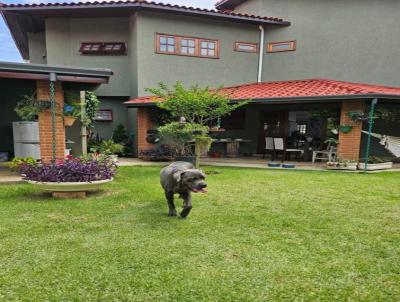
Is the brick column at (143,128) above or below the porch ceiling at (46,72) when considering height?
below

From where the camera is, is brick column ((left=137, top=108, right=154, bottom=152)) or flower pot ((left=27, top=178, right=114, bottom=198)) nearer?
flower pot ((left=27, top=178, right=114, bottom=198))

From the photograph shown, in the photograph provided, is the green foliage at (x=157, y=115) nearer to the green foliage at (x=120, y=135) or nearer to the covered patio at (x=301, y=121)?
the covered patio at (x=301, y=121)

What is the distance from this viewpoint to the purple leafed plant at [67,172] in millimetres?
4953

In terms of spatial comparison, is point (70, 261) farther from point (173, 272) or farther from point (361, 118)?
point (361, 118)

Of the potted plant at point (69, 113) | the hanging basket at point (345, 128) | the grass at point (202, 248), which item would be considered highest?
the potted plant at point (69, 113)

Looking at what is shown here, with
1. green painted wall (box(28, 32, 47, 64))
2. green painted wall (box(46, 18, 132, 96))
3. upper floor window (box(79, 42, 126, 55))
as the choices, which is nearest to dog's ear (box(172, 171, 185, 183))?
green painted wall (box(46, 18, 132, 96))

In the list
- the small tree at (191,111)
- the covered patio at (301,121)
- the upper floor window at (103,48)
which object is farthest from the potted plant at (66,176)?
the upper floor window at (103,48)

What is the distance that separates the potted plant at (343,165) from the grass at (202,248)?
3.32 meters

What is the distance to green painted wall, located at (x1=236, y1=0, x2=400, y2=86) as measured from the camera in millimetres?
11133

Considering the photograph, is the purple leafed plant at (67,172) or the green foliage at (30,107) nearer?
the purple leafed plant at (67,172)

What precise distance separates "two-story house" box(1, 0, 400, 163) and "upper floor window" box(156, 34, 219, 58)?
0.04 metres

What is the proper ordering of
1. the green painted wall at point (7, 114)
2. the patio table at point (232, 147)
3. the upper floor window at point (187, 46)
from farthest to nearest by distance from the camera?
the patio table at point (232, 147) → the upper floor window at point (187, 46) → the green painted wall at point (7, 114)

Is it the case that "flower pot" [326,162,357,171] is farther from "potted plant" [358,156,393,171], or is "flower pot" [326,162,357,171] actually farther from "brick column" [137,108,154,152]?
"brick column" [137,108,154,152]

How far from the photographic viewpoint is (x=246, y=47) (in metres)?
12.6
